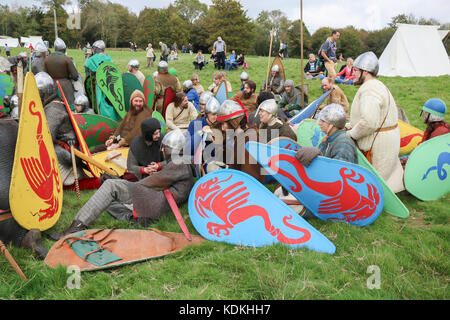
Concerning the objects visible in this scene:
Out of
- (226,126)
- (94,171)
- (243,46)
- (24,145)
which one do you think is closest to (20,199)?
(24,145)

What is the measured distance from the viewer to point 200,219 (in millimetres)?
3096

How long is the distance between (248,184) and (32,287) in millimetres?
1819

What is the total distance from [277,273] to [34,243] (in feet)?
6.75

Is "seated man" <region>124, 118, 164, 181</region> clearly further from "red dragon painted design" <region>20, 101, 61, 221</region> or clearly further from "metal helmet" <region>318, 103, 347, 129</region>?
"metal helmet" <region>318, 103, 347, 129</region>

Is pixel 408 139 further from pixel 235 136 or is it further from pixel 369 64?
pixel 235 136

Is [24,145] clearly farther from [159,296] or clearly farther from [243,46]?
[243,46]

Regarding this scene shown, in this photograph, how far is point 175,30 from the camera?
1714 inches

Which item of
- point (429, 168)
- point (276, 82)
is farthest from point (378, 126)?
point (276, 82)

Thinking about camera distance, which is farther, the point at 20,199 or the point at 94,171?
the point at 94,171

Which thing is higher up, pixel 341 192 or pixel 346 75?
pixel 346 75

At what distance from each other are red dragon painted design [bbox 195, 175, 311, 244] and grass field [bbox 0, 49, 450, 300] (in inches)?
5.0

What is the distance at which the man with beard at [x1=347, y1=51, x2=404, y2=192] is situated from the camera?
3582mm

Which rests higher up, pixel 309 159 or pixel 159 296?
pixel 309 159
